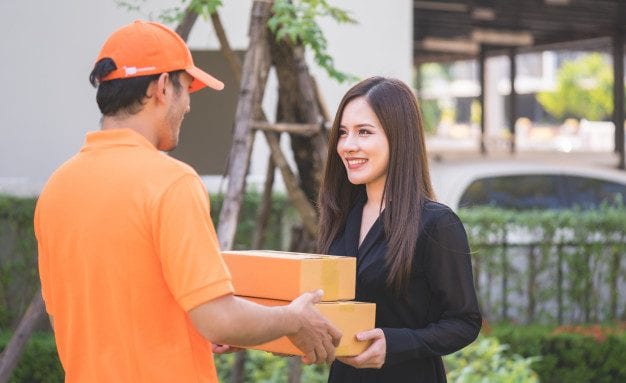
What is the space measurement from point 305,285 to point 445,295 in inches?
17.8

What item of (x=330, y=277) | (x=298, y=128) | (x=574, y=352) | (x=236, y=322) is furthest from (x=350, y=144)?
(x=574, y=352)

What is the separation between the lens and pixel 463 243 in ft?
11.0

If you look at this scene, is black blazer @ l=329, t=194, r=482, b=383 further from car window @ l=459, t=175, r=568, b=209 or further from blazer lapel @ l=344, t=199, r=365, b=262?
car window @ l=459, t=175, r=568, b=209

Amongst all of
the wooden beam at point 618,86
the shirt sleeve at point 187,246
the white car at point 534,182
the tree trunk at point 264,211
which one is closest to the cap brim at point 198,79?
the shirt sleeve at point 187,246

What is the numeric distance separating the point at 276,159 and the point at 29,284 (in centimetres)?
238

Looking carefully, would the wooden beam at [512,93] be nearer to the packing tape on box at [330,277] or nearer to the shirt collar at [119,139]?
the packing tape on box at [330,277]

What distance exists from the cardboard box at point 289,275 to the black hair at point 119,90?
1.93 ft

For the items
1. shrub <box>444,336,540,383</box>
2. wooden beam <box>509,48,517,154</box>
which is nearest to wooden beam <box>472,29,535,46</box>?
wooden beam <box>509,48,517,154</box>

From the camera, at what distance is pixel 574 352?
8867 mm

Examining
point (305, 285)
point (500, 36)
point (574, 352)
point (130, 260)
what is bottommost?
point (574, 352)

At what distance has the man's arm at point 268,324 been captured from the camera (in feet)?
8.61

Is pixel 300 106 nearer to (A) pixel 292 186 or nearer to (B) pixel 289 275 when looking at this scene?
(A) pixel 292 186

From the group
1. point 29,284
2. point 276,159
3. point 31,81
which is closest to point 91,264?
point 276,159

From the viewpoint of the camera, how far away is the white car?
10.8 metres
